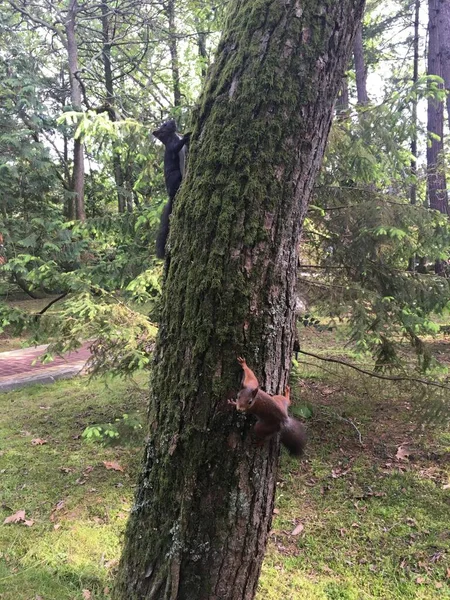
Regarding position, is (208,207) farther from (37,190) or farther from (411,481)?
(37,190)

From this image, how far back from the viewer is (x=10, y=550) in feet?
9.64

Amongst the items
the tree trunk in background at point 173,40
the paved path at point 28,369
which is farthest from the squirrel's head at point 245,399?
the tree trunk in background at point 173,40

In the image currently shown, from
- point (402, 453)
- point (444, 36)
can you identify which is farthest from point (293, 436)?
point (444, 36)

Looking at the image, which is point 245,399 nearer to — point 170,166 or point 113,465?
point 170,166

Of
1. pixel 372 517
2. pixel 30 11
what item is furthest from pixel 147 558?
pixel 30 11

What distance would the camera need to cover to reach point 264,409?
1287mm

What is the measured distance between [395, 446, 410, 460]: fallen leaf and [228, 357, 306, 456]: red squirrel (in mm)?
3088

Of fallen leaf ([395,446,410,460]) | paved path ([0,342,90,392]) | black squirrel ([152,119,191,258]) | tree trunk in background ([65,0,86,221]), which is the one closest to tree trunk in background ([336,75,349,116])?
black squirrel ([152,119,191,258])

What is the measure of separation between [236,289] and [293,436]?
50 centimetres

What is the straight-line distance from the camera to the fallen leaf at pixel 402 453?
13.0ft

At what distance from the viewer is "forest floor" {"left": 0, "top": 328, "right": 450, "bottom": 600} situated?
264 cm

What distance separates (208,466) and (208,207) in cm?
81

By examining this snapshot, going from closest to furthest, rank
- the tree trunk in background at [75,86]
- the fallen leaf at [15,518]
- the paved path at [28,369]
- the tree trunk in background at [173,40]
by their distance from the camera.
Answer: the fallen leaf at [15,518] < the paved path at [28,369] < the tree trunk in background at [75,86] < the tree trunk in background at [173,40]

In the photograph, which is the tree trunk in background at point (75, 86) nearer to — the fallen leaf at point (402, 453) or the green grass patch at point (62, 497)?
the green grass patch at point (62, 497)
